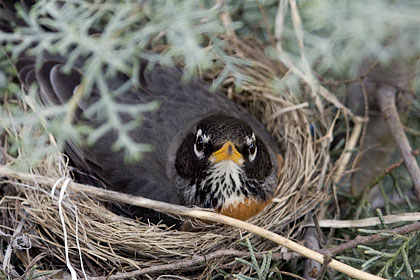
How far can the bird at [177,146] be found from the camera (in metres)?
3.40

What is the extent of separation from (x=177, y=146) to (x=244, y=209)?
68 centimetres

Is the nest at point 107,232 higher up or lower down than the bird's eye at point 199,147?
lower down

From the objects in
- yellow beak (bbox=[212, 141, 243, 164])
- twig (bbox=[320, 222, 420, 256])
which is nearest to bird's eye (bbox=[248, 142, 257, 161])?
yellow beak (bbox=[212, 141, 243, 164])

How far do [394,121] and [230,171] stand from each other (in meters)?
1.09

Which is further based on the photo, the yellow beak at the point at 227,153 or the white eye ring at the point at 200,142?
the white eye ring at the point at 200,142

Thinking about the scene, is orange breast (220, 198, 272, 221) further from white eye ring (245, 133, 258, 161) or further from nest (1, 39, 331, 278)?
white eye ring (245, 133, 258, 161)

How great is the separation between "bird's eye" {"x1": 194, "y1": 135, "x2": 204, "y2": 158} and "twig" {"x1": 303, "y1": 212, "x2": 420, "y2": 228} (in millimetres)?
800

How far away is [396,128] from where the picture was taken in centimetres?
348

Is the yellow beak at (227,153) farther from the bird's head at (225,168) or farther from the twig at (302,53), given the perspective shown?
the twig at (302,53)

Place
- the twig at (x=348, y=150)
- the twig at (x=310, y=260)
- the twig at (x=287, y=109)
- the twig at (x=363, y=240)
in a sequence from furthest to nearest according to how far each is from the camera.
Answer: the twig at (x=287, y=109)
the twig at (x=348, y=150)
the twig at (x=310, y=260)
the twig at (x=363, y=240)

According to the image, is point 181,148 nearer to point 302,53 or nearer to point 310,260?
point 302,53

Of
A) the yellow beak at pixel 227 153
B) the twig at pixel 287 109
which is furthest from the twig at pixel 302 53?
the yellow beak at pixel 227 153

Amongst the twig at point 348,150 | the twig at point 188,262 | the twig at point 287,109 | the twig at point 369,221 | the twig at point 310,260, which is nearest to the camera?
the twig at point 188,262

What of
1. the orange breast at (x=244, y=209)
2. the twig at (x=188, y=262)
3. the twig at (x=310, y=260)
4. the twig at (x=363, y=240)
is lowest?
the twig at (x=310, y=260)
